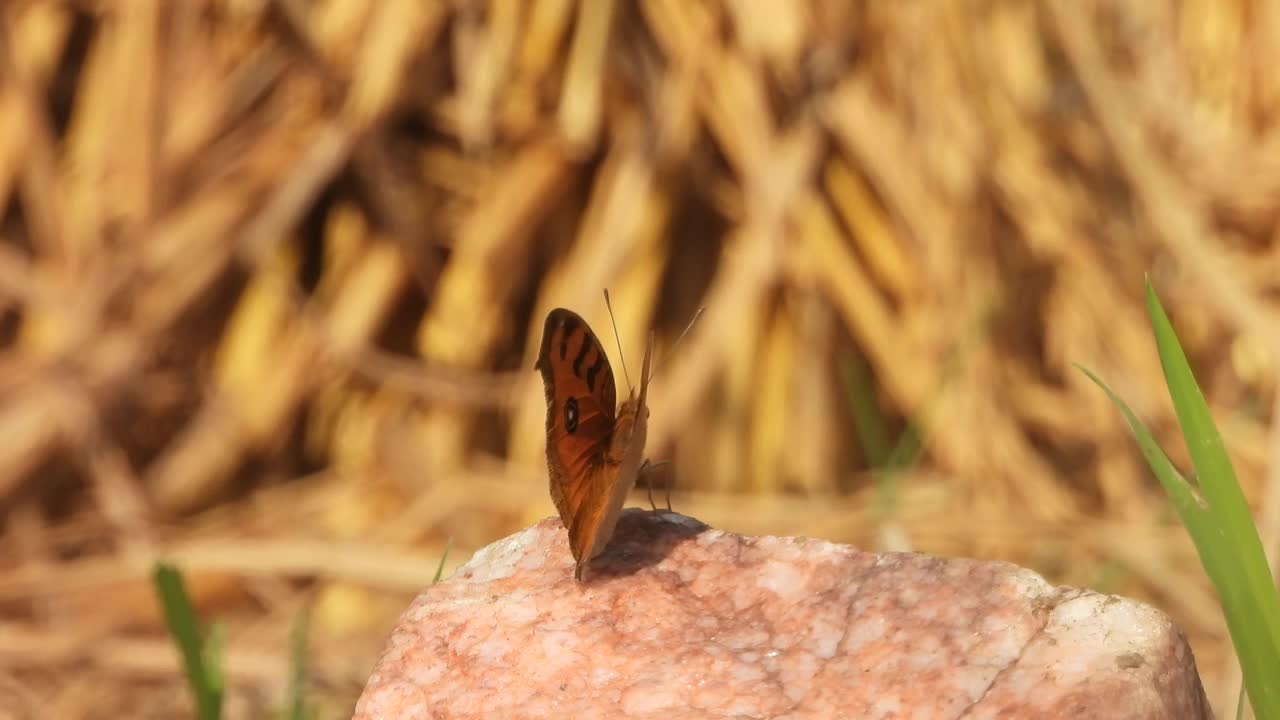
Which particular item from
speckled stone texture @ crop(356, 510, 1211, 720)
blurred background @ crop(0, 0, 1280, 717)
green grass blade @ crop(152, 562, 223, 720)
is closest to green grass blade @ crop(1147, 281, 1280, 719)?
speckled stone texture @ crop(356, 510, 1211, 720)

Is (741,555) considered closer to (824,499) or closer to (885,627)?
(885,627)

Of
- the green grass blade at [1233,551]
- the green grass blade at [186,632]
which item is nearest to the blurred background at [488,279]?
the green grass blade at [186,632]

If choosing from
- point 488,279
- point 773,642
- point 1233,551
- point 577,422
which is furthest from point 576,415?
point 488,279

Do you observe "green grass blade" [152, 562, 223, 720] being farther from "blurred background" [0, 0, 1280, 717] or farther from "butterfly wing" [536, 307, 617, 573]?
"blurred background" [0, 0, 1280, 717]

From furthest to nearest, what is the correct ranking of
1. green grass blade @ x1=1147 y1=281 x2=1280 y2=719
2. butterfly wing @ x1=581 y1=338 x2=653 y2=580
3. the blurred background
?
1. the blurred background
2. butterfly wing @ x1=581 y1=338 x2=653 y2=580
3. green grass blade @ x1=1147 y1=281 x2=1280 y2=719

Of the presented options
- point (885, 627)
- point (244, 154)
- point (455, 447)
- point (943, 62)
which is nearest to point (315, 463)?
point (455, 447)

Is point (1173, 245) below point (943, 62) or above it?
below

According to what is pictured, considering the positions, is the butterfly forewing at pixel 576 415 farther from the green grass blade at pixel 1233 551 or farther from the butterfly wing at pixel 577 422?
the green grass blade at pixel 1233 551

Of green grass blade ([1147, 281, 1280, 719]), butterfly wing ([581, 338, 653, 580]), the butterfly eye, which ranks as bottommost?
green grass blade ([1147, 281, 1280, 719])
